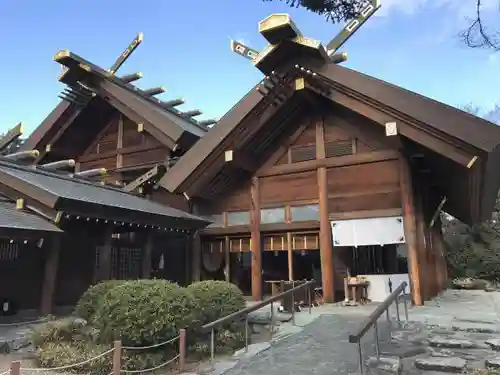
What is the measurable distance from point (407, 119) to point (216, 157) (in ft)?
18.5

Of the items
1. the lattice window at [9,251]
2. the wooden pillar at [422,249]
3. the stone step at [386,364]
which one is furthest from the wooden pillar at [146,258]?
the stone step at [386,364]

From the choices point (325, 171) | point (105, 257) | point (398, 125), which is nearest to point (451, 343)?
point (398, 125)

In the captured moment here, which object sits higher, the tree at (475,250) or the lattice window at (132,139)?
the lattice window at (132,139)

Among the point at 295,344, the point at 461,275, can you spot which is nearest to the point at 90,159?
the point at 295,344

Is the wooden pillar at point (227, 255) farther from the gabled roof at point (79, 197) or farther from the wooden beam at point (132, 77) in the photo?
the wooden beam at point (132, 77)

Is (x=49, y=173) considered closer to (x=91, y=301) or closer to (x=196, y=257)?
(x=196, y=257)

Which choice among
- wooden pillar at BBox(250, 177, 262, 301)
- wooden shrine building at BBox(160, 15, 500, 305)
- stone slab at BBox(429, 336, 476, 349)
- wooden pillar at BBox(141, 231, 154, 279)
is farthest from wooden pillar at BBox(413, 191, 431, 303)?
wooden pillar at BBox(141, 231, 154, 279)

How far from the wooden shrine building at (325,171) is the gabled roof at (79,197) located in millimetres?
1243

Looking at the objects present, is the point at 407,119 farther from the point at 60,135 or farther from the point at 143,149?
the point at 60,135

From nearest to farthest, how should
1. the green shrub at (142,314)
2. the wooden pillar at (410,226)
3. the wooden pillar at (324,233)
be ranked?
the green shrub at (142,314) → the wooden pillar at (410,226) → the wooden pillar at (324,233)

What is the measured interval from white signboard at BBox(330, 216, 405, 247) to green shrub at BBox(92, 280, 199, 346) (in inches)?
239

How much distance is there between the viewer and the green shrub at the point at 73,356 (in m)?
6.91

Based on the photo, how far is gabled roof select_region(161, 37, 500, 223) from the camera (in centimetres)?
993

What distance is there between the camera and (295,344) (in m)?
7.64
